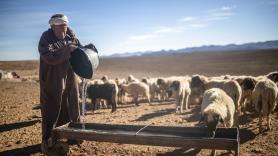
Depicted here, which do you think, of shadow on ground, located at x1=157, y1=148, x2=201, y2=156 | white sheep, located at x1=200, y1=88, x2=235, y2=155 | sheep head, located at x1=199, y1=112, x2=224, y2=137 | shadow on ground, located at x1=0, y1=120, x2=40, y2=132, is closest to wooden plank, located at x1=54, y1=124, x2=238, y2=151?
sheep head, located at x1=199, y1=112, x2=224, y2=137

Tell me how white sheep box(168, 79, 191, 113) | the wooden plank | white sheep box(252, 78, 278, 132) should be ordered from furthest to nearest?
white sheep box(168, 79, 191, 113), white sheep box(252, 78, 278, 132), the wooden plank

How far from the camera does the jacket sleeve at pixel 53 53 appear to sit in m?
5.77

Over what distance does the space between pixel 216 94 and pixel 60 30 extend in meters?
4.39

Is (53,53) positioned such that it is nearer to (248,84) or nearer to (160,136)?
(160,136)

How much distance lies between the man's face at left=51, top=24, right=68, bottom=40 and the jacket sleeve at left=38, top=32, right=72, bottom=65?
1.33 feet

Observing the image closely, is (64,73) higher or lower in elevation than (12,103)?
higher

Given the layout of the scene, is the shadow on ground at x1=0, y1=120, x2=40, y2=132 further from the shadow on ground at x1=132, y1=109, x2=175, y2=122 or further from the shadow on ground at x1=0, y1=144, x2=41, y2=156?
the shadow on ground at x1=132, y1=109, x2=175, y2=122

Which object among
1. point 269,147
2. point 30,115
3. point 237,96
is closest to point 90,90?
point 30,115

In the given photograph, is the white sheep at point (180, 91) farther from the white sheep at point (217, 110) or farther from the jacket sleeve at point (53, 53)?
the jacket sleeve at point (53, 53)

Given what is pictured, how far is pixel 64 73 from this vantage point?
6.40m

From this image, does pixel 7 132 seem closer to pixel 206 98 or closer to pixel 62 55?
pixel 62 55

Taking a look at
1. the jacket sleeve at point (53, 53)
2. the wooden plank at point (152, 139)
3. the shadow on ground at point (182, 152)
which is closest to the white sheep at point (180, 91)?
the shadow on ground at point (182, 152)

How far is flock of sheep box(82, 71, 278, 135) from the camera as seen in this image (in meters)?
7.28

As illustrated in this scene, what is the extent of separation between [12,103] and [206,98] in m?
11.5
